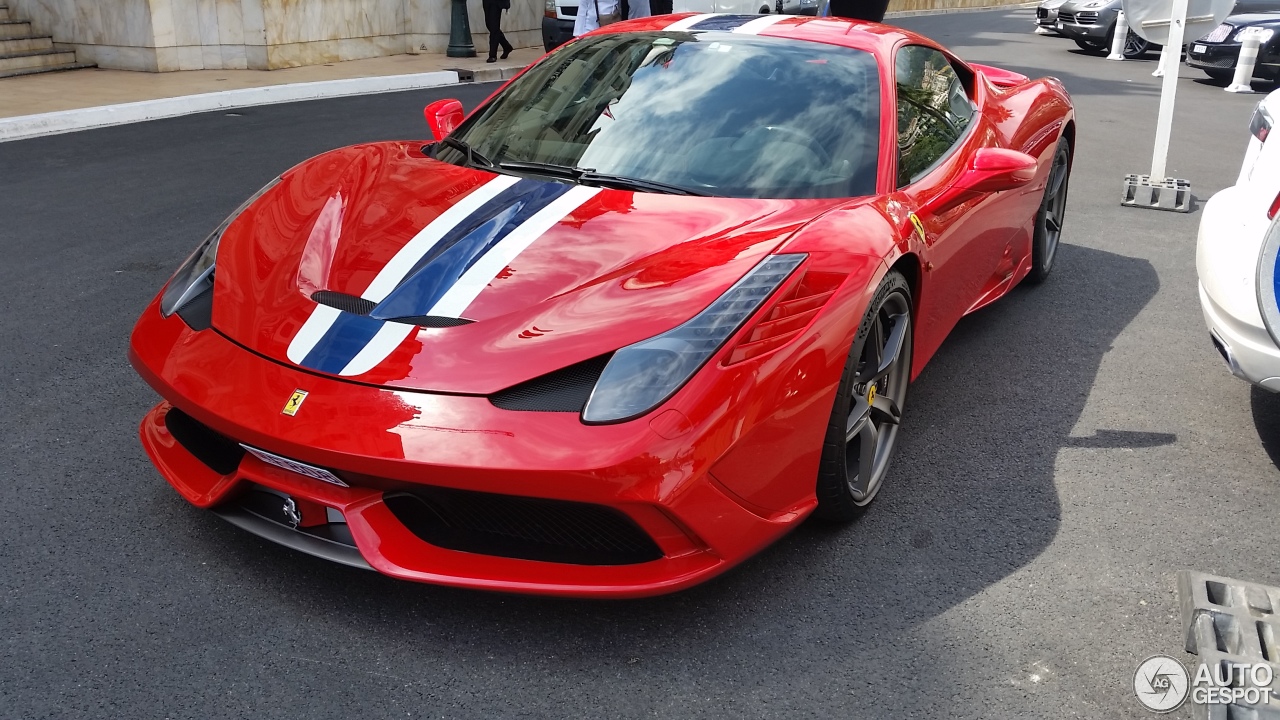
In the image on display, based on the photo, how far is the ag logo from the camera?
2287 millimetres

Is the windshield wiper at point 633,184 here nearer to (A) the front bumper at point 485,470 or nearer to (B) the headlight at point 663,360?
(B) the headlight at point 663,360

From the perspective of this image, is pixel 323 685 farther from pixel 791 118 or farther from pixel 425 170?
pixel 791 118

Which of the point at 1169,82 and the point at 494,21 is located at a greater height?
the point at 494,21

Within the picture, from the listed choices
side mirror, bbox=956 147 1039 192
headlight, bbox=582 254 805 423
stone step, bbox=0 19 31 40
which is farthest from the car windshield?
stone step, bbox=0 19 31 40

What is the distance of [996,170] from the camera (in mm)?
3410

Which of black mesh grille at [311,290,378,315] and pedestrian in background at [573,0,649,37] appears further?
pedestrian in background at [573,0,649,37]

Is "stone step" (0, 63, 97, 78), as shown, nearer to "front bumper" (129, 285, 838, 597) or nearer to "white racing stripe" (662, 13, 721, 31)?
"white racing stripe" (662, 13, 721, 31)

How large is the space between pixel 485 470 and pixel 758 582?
85 centimetres

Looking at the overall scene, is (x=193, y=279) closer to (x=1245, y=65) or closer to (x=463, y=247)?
(x=463, y=247)

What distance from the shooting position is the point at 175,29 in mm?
12289

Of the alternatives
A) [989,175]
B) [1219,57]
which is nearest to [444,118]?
[989,175]

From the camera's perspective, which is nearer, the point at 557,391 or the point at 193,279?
the point at 557,391

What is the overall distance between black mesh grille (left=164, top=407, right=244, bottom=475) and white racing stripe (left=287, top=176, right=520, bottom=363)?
0.32 meters

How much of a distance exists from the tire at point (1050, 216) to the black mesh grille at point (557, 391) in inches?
126
